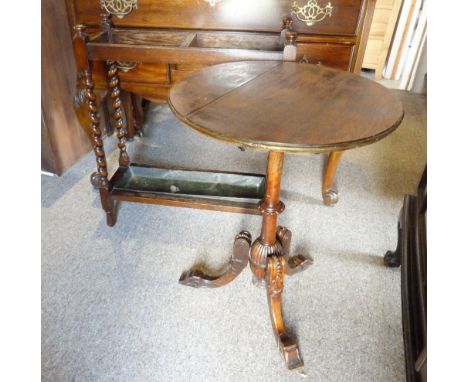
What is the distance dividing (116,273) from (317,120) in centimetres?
106

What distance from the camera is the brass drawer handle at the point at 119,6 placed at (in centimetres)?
178

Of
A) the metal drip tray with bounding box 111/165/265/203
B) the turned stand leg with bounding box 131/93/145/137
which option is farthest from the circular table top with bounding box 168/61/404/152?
the turned stand leg with bounding box 131/93/145/137

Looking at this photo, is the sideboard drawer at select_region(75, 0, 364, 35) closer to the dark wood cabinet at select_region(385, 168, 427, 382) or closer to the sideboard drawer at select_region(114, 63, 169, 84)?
the sideboard drawer at select_region(114, 63, 169, 84)

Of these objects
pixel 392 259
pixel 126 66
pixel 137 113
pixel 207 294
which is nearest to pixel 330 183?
pixel 392 259

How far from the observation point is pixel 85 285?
1.49m

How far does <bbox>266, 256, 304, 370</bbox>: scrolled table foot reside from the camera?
1.20 metres

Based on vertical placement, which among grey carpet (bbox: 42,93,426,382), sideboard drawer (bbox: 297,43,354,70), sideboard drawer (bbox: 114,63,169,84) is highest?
sideboard drawer (bbox: 297,43,354,70)

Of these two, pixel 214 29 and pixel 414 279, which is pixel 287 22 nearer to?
pixel 214 29

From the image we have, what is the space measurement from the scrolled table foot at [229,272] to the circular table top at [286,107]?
51 centimetres

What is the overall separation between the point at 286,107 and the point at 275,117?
8cm

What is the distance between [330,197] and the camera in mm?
1943

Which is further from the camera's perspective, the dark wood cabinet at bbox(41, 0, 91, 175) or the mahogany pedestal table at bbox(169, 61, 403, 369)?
the dark wood cabinet at bbox(41, 0, 91, 175)

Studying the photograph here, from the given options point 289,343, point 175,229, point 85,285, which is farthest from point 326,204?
point 85,285

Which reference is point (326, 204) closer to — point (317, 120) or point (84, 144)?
point (317, 120)
